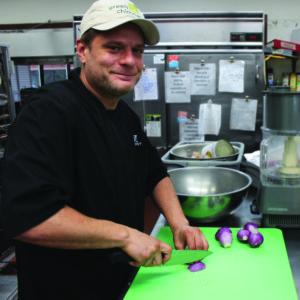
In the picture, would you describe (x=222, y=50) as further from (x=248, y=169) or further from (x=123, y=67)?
(x=123, y=67)

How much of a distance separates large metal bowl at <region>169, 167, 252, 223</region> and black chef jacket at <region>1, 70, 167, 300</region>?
0.20m

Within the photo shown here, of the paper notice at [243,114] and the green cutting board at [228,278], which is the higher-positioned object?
the paper notice at [243,114]

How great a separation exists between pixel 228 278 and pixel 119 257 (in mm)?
312

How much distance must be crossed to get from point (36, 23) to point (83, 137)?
4.80m

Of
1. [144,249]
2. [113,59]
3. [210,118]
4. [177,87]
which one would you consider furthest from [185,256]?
[177,87]

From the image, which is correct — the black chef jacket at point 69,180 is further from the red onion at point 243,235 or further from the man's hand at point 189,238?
the red onion at point 243,235

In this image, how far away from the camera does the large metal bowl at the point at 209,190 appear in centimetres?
110

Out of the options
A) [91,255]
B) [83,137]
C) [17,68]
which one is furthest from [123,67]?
[17,68]

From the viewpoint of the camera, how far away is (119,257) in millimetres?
751

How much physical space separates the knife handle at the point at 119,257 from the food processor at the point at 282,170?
1.87 feet

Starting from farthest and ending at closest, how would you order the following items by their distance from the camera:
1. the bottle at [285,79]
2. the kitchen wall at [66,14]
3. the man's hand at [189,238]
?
1. the kitchen wall at [66,14]
2. the bottle at [285,79]
3. the man's hand at [189,238]

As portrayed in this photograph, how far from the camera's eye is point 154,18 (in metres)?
2.95

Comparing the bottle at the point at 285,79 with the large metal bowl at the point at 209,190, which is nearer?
the large metal bowl at the point at 209,190

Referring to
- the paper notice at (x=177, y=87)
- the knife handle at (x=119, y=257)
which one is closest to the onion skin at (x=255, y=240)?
the knife handle at (x=119, y=257)
